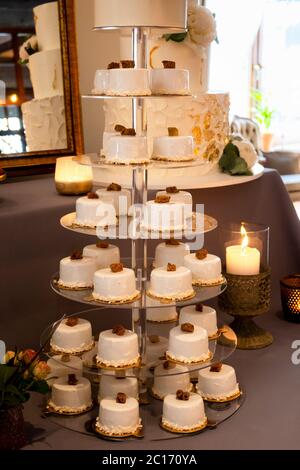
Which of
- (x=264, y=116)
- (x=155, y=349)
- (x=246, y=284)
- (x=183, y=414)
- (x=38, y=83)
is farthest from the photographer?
(x=264, y=116)

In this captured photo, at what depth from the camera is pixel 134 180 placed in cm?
151

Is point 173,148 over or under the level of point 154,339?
over

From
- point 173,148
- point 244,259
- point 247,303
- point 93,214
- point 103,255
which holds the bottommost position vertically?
A: point 247,303

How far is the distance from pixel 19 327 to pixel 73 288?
27cm

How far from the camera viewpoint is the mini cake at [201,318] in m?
1.60

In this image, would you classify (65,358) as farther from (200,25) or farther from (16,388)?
(200,25)

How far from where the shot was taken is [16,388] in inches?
52.1

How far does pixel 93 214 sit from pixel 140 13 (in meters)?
0.44

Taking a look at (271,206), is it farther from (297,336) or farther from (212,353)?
(212,353)

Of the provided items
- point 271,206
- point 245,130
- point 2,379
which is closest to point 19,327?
point 2,379

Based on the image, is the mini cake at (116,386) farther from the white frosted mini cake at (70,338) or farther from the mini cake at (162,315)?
the mini cake at (162,315)

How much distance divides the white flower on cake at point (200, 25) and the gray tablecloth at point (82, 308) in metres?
0.44

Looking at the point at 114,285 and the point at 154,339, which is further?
the point at 154,339

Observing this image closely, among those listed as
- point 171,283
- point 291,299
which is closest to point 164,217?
point 171,283
